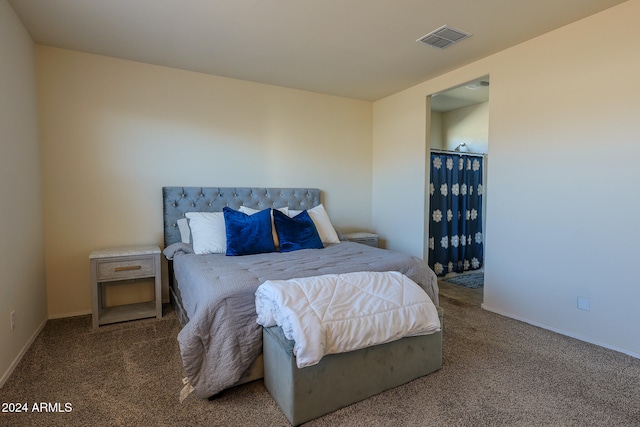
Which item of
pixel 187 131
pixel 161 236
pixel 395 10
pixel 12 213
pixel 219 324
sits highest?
pixel 395 10

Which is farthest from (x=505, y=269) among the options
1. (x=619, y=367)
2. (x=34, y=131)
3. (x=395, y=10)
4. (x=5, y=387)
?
(x=34, y=131)

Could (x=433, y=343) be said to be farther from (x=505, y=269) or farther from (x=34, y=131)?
(x=34, y=131)

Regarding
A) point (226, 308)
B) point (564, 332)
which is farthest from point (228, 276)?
point (564, 332)

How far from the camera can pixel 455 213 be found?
4566 millimetres

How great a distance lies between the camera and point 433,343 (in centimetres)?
204

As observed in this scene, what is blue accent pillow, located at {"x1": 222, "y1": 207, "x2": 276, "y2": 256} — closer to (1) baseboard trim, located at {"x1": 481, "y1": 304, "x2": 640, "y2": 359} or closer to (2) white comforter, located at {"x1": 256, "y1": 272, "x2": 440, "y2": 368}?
(2) white comforter, located at {"x1": 256, "y1": 272, "x2": 440, "y2": 368}

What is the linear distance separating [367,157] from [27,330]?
395 centimetres

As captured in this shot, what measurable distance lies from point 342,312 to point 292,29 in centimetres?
216

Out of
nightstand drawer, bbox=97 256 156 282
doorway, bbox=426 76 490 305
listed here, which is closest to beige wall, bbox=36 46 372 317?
nightstand drawer, bbox=97 256 156 282

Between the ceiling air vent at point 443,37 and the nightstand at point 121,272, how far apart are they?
2975 mm

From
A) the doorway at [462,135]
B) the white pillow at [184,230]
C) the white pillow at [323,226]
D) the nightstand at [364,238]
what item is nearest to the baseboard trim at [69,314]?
the white pillow at [184,230]

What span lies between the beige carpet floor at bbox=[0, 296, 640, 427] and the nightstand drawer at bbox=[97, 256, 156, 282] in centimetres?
49

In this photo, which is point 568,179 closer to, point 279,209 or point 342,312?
point 342,312

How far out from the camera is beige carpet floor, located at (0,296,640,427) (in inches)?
65.6
